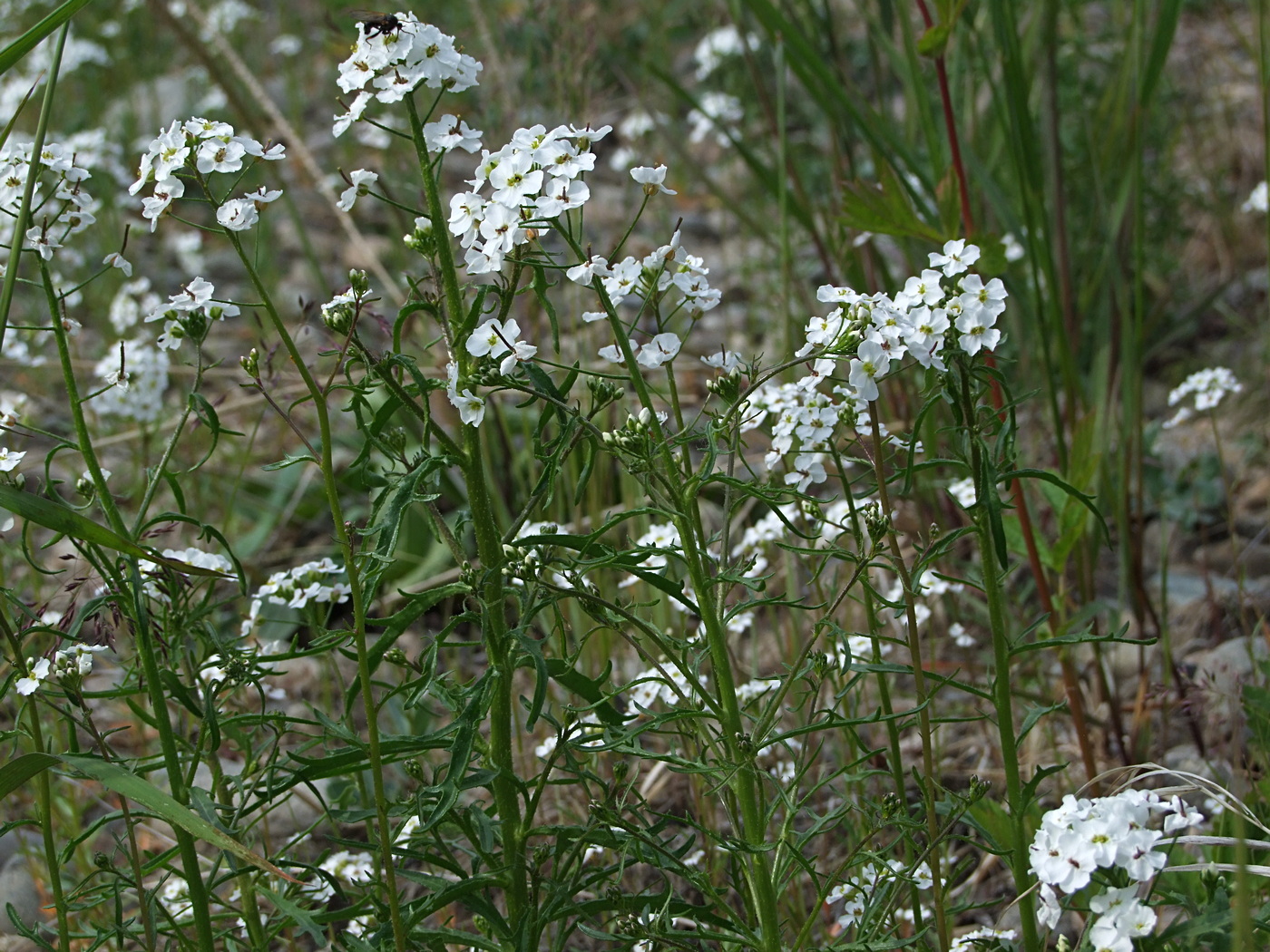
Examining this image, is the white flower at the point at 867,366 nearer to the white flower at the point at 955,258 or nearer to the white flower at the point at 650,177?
the white flower at the point at 955,258

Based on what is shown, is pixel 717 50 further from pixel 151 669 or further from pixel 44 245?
pixel 151 669

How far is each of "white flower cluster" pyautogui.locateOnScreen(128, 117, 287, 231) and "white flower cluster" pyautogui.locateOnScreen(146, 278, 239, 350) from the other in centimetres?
9

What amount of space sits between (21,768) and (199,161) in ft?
2.34

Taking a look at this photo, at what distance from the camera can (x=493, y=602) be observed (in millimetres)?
1428

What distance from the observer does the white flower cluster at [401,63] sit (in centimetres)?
134

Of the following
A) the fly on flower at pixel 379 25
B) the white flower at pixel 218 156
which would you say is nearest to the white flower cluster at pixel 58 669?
the white flower at pixel 218 156

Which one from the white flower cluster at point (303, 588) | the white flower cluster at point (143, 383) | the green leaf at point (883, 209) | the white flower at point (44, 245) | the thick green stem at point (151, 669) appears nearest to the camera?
the thick green stem at point (151, 669)

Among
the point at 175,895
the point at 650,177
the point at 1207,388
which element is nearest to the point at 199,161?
the point at 650,177

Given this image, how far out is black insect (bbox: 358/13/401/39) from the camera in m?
1.36

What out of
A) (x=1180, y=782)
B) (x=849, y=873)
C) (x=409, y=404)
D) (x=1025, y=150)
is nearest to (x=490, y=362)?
(x=409, y=404)

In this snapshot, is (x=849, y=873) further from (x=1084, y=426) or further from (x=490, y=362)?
(x=490, y=362)

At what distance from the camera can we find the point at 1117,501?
2469 mm

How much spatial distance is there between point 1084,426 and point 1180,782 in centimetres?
79

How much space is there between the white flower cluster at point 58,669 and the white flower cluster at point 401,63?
75 centimetres
